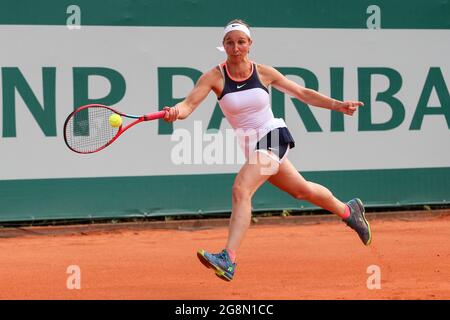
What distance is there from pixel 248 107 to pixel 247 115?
53 millimetres

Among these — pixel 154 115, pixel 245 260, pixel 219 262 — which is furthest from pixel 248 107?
pixel 245 260

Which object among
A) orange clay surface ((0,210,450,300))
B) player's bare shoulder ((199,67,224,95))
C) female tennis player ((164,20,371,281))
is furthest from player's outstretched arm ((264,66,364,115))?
orange clay surface ((0,210,450,300))

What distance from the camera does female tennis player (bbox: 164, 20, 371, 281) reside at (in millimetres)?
4828

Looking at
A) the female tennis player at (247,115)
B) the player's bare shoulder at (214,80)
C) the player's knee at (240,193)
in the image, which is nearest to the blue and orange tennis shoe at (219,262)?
the female tennis player at (247,115)

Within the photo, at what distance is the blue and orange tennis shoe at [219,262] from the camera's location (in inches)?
183

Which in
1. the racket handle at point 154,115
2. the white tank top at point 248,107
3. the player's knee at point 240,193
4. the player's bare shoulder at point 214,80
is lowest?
the player's knee at point 240,193

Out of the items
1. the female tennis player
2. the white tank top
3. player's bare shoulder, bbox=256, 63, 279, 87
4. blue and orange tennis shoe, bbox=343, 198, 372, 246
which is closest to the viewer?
the female tennis player

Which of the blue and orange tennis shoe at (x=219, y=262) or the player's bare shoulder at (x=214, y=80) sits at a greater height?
A: the player's bare shoulder at (x=214, y=80)

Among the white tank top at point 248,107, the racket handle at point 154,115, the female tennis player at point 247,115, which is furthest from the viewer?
the white tank top at point 248,107

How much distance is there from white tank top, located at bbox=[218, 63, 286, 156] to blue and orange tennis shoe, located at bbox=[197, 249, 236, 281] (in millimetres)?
706

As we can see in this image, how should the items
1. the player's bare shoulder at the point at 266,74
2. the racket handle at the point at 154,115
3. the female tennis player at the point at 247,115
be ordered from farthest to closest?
the player's bare shoulder at the point at 266,74, the female tennis player at the point at 247,115, the racket handle at the point at 154,115

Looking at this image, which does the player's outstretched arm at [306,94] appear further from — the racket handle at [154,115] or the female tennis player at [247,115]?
the racket handle at [154,115]

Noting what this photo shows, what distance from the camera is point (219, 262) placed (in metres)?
4.66

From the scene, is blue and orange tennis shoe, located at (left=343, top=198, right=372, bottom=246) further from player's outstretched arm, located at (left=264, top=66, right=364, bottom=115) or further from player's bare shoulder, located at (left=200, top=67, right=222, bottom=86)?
player's bare shoulder, located at (left=200, top=67, right=222, bottom=86)
